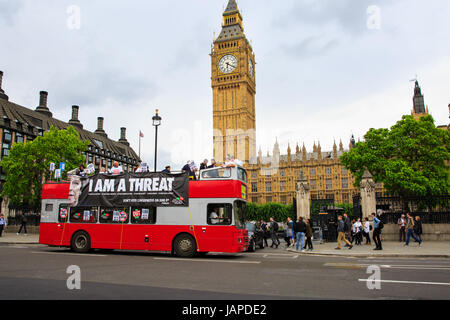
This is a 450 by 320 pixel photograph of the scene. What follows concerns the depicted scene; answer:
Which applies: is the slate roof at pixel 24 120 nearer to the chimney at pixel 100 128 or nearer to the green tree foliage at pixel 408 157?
the chimney at pixel 100 128

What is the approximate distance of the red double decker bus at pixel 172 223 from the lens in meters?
13.0

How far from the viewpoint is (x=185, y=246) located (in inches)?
523

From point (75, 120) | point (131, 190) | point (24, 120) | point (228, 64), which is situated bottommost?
point (131, 190)

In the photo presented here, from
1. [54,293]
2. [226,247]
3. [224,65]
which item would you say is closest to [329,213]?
[226,247]

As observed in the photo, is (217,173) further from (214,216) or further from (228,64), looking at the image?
(228,64)

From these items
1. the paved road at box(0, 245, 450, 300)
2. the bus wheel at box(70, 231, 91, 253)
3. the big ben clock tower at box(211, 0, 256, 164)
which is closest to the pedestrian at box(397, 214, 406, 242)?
the paved road at box(0, 245, 450, 300)

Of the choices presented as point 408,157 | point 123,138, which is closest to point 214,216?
point 408,157

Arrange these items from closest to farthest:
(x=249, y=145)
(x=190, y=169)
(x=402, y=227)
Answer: (x=190, y=169), (x=402, y=227), (x=249, y=145)

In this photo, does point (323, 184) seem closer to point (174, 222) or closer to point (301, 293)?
point (174, 222)

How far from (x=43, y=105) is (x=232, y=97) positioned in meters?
45.6

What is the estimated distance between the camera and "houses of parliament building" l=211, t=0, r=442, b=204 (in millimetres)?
79250

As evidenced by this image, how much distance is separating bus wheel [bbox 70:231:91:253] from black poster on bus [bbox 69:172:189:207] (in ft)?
4.39

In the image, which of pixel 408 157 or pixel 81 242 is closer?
pixel 81 242
